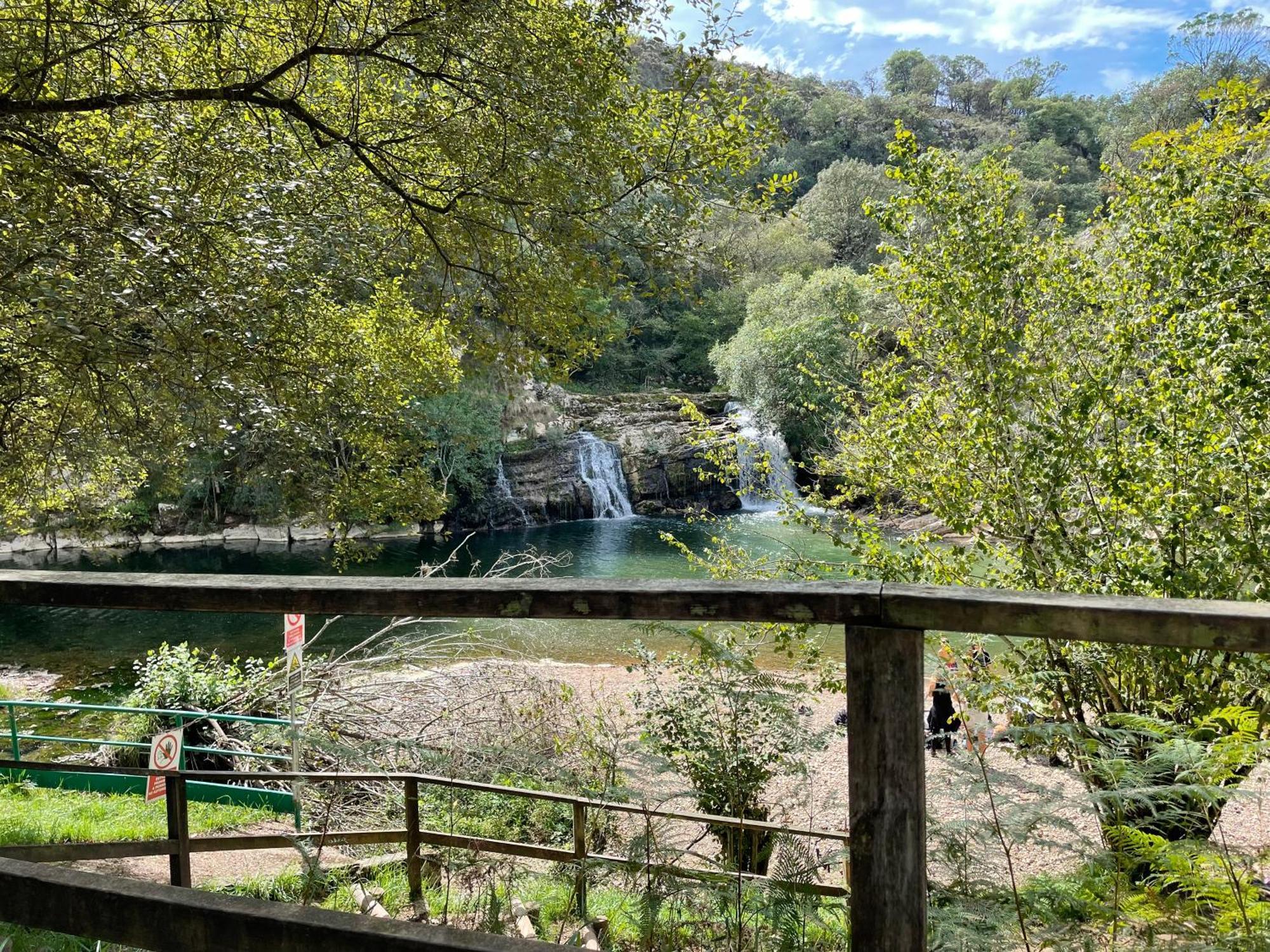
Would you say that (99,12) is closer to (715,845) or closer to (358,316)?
(358,316)

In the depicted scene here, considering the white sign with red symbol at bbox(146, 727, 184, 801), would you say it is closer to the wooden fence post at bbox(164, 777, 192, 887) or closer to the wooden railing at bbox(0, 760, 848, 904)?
the wooden railing at bbox(0, 760, 848, 904)

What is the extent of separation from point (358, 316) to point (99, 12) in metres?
5.78

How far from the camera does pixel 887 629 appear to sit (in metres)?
1.40

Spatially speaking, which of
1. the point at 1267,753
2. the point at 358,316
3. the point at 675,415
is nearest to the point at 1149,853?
the point at 1267,753

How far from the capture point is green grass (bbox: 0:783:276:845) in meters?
6.46

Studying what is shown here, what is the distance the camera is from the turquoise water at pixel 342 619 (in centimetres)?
1614

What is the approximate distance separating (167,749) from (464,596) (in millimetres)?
3281

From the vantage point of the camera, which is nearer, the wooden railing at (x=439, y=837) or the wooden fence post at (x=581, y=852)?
the wooden railing at (x=439, y=837)

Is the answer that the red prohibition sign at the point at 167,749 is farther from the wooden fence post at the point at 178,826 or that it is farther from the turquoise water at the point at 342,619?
the turquoise water at the point at 342,619

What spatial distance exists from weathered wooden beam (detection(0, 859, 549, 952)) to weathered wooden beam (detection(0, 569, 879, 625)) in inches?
18.8

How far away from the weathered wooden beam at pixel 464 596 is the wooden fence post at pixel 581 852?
76 centimetres

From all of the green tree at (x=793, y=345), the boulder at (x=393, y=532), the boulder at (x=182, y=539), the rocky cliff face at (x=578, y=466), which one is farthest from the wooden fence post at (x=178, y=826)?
the green tree at (x=793, y=345)

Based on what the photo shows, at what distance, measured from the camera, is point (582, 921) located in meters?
2.39

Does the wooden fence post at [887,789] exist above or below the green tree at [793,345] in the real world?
below
